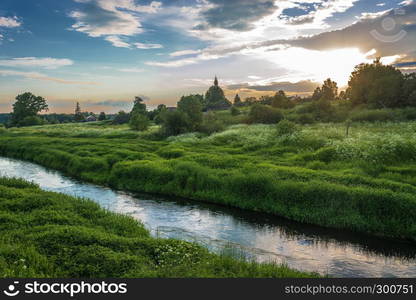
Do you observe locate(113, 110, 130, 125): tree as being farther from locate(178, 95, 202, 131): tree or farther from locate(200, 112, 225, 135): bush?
locate(200, 112, 225, 135): bush

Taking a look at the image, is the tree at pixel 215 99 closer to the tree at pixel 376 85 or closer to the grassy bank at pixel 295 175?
the tree at pixel 376 85

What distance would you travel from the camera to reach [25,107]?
13038 cm

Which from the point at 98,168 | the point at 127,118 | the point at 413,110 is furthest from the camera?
the point at 127,118

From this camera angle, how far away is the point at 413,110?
54781 mm

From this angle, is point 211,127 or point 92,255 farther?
point 211,127

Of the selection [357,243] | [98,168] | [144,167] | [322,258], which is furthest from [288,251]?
[98,168]

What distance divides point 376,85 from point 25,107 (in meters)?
127

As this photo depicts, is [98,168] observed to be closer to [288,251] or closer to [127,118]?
[288,251]

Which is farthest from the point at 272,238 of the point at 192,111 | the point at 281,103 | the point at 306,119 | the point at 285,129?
the point at 281,103

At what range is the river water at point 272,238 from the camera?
14.6 m

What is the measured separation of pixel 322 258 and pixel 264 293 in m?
7.54

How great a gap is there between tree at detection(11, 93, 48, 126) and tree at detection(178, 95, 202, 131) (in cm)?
9596

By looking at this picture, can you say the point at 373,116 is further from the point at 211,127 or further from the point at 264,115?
the point at 211,127

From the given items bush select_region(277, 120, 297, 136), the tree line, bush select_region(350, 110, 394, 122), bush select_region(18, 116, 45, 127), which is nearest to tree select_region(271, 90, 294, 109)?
the tree line
